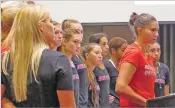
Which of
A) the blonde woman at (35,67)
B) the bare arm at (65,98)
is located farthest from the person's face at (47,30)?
the bare arm at (65,98)

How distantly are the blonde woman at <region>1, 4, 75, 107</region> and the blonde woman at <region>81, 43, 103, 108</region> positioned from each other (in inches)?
64.2

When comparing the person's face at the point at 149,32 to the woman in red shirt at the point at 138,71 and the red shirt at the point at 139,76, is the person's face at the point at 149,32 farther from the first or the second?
the red shirt at the point at 139,76

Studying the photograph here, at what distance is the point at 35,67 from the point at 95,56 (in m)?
1.90

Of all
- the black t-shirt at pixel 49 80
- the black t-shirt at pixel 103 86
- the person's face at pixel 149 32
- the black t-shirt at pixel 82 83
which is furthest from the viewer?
the black t-shirt at pixel 103 86

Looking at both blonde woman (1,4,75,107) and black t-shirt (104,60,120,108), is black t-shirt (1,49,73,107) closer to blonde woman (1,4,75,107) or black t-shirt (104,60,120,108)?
blonde woman (1,4,75,107)

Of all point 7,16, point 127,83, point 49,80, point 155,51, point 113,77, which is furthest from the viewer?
point 155,51

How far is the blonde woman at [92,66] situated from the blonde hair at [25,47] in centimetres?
165

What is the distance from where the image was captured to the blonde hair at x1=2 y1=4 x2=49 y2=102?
1.55m

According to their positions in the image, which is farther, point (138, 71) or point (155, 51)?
point (155, 51)

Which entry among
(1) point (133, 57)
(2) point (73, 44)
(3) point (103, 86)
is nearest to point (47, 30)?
(1) point (133, 57)

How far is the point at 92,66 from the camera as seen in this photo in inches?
133

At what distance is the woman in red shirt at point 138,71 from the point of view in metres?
2.12

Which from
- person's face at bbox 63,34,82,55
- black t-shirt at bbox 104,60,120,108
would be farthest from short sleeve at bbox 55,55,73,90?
black t-shirt at bbox 104,60,120,108

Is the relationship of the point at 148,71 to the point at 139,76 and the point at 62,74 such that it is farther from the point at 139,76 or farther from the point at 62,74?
the point at 62,74
